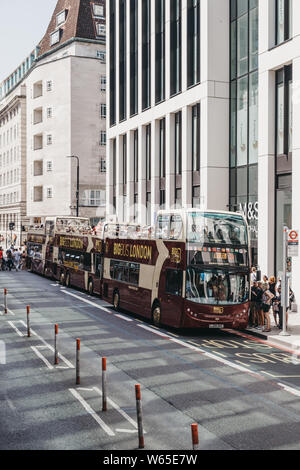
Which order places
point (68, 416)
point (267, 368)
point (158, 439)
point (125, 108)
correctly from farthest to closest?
point (125, 108) < point (267, 368) < point (68, 416) < point (158, 439)

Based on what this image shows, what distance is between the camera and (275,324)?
82.0 ft

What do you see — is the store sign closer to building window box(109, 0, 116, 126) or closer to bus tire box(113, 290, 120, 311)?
bus tire box(113, 290, 120, 311)

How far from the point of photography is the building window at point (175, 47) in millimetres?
41500

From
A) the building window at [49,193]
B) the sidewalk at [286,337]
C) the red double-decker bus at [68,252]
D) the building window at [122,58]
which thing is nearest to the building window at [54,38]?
the building window at [49,193]

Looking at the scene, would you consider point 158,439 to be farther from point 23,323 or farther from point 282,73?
point 282,73

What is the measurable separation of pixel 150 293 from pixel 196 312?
11.6ft

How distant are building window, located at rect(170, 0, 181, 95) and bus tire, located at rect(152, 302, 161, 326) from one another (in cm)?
2005

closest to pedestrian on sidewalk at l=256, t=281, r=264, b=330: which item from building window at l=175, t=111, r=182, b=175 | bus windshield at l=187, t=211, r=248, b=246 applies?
bus windshield at l=187, t=211, r=248, b=246

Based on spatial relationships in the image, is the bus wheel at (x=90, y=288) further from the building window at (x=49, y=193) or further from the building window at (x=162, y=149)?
the building window at (x=49, y=193)

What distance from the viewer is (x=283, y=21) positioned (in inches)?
1204

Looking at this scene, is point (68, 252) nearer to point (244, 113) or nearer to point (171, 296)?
point (244, 113)

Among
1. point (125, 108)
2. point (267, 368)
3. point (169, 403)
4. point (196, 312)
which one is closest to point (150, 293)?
point (196, 312)

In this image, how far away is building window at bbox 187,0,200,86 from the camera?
127ft

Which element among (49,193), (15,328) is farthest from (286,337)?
(49,193)
